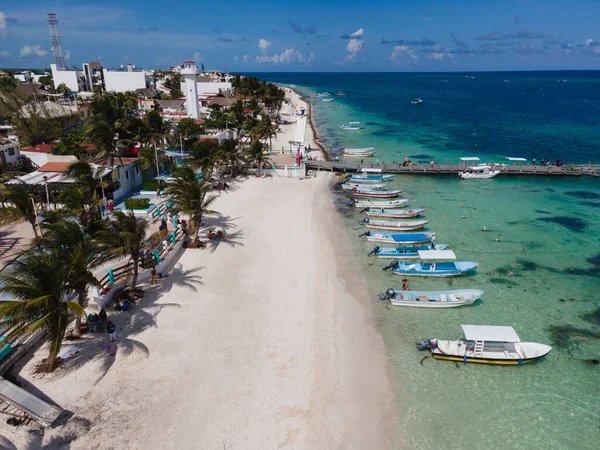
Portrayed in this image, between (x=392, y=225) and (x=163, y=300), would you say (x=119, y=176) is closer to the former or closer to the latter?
(x=163, y=300)

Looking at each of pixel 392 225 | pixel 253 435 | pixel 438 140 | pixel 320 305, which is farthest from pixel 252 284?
pixel 438 140

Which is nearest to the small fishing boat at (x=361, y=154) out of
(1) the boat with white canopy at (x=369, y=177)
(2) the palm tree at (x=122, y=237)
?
(1) the boat with white canopy at (x=369, y=177)

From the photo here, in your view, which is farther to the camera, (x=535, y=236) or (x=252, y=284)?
(x=535, y=236)

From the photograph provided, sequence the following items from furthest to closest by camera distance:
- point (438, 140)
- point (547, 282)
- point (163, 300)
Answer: point (438, 140) < point (547, 282) < point (163, 300)

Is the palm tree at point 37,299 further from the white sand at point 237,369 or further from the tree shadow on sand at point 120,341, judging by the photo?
the white sand at point 237,369

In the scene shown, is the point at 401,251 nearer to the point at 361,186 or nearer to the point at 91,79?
the point at 361,186

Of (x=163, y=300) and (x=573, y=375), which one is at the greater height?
(x=163, y=300)

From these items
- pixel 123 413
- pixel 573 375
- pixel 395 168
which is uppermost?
pixel 395 168

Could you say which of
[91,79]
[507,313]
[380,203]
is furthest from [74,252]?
[91,79]
